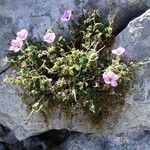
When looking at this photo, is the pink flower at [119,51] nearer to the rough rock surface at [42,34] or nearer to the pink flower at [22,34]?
the rough rock surface at [42,34]

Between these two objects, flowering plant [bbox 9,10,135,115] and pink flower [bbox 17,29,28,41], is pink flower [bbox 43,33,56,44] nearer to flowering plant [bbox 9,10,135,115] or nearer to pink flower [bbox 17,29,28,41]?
flowering plant [bbox 9,10,135,115]

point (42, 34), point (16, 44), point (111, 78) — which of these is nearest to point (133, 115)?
point (111, 78)

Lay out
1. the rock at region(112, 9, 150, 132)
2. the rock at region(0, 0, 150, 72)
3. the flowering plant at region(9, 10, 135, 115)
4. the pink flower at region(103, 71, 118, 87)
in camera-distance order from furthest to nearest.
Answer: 1. the rock at region(0, 0, 150, 72)
2. the rock at region(112, 9, 150, 132)
3. the flowering plant at region(9, 10, 135, 115)
4. the pink flower at region(103, 71, 118, 87)

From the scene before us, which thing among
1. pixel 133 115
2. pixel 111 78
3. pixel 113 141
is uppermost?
pixel 111 78

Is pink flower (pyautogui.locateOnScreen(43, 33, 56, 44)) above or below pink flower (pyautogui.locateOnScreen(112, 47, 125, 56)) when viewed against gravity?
above

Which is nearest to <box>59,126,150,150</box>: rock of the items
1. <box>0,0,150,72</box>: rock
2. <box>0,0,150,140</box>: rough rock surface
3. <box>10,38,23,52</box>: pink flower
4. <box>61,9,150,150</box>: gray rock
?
<box>61,9,150,150</box>: gray rock

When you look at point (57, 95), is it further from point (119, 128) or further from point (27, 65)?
point (119, 128)

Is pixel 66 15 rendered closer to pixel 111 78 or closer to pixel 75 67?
pixel 75 67
